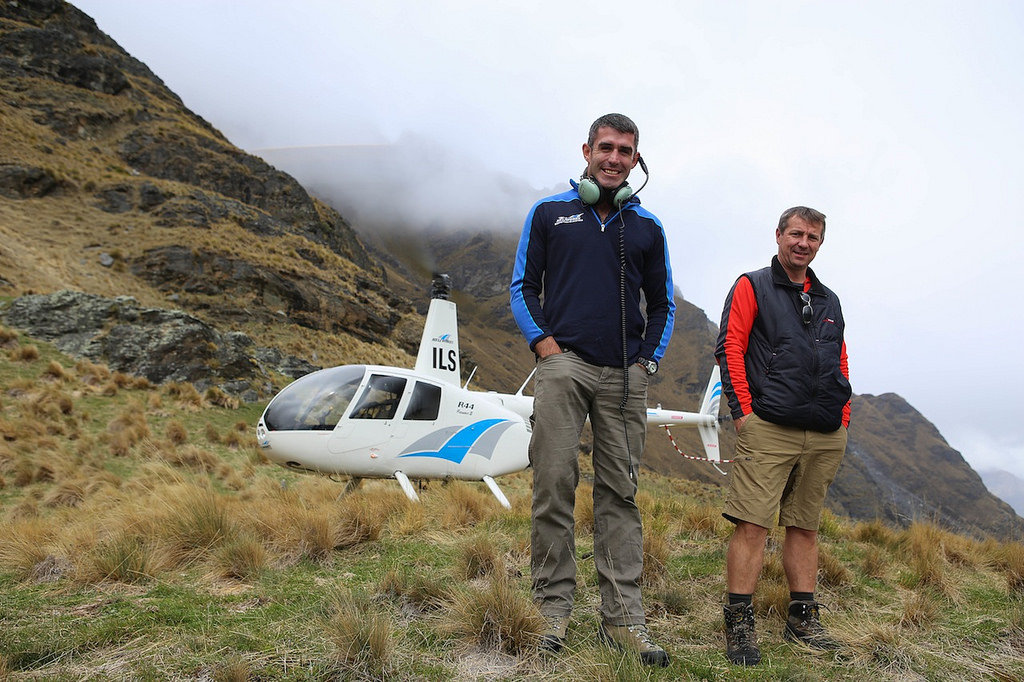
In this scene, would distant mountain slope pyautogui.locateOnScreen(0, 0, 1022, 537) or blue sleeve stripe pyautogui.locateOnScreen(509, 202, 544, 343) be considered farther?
distant mountain slope pyautogui.locateOnScreen(0, 0, 1022, 537)

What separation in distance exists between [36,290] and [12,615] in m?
18.4

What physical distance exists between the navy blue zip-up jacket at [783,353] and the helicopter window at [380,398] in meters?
4.79

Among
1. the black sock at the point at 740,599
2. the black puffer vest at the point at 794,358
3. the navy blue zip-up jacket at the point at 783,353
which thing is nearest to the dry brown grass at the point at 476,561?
the black sock at the point at 740,599

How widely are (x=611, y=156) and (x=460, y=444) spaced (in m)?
5.37

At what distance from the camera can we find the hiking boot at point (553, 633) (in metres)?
2.35

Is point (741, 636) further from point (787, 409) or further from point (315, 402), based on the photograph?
point (315, 402)

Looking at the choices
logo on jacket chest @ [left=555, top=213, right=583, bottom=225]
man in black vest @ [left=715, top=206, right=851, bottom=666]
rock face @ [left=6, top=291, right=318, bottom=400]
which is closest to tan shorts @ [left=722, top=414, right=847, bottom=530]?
man in black vest @ [left=715, top=206, right=851, bottom=666]

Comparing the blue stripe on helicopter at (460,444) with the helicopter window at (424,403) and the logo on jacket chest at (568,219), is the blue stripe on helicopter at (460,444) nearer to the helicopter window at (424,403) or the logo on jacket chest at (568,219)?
the helicopter window at (424,403)

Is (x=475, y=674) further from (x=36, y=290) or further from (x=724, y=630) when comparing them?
(x=36, y=290)

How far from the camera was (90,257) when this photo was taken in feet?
77.0

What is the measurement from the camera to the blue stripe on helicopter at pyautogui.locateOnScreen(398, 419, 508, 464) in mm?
7418

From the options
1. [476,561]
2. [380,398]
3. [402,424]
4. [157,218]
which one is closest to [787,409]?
[476,561]

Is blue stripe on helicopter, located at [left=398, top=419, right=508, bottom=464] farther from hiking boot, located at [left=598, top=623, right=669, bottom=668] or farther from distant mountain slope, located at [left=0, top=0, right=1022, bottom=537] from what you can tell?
hiking boot, located at [left=598, top=623, right=669, bottom=668]

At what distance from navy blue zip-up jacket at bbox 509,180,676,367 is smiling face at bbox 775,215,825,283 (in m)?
0.69
